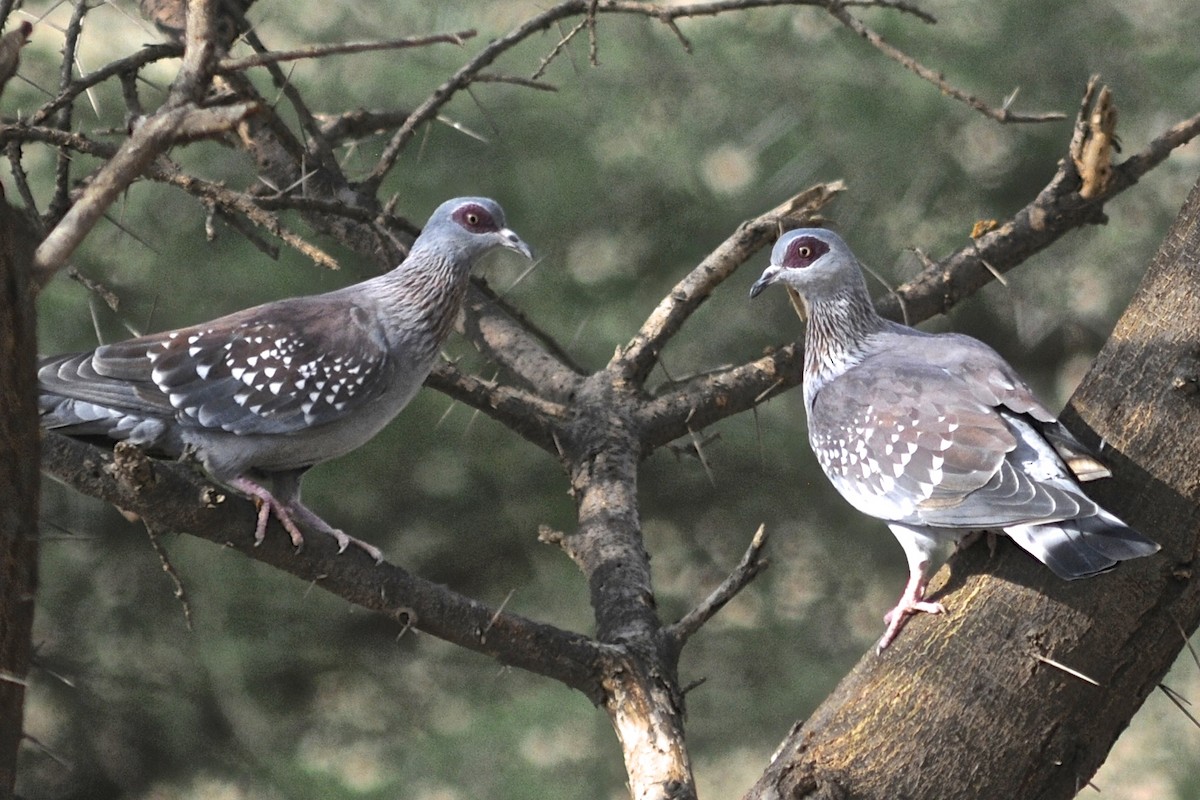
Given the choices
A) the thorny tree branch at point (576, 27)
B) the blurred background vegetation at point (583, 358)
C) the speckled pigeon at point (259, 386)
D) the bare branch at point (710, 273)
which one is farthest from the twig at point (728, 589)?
the blurred background vegetation at point (583, 358)

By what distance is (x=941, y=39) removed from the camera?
4.48m

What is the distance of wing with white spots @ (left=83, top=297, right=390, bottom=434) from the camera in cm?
255

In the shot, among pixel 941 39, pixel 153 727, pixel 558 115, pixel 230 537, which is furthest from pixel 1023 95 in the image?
pixel 153 727

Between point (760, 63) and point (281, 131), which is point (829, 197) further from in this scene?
point (760, 63)

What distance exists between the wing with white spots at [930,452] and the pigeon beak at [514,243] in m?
0.73

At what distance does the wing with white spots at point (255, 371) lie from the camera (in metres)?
2.55

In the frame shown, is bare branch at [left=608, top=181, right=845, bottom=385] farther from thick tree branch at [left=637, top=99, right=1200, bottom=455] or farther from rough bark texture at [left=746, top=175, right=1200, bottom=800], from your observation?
rough bark texture at [left=746, top=175, right=1200, bottom=800]

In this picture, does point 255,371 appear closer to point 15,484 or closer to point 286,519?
point 286,519

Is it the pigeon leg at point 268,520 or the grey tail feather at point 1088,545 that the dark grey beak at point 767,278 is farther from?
the pigeon leg at point 268,520

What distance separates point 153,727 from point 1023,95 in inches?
147

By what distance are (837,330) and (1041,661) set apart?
109cm

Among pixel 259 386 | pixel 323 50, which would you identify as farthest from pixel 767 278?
pixel 323 50

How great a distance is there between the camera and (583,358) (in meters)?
4.43

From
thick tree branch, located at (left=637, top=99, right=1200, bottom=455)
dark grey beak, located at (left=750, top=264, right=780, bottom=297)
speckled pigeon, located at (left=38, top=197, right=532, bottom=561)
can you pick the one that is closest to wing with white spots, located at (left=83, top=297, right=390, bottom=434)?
speckled pigeon, located at (left=38, top=197, right=532, bottom=561)
